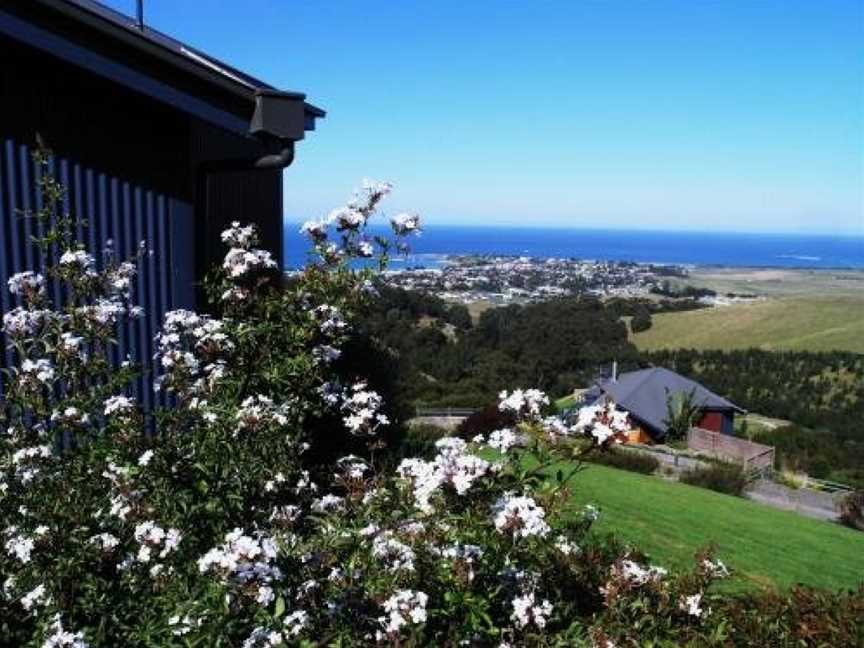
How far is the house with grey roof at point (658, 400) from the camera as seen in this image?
3716 cm

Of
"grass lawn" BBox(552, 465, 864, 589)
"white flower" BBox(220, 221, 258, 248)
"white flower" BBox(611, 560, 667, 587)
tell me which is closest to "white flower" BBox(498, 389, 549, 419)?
"white flower" BBox(611, 560, 667, 587)

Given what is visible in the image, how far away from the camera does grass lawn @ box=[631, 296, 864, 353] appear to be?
3383 inches

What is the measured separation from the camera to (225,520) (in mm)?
3178

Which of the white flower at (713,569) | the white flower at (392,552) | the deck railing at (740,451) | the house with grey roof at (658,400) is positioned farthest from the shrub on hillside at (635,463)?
the white flower at (392,552)

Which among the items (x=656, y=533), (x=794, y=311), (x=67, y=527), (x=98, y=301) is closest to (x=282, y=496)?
(x=67, y=527)

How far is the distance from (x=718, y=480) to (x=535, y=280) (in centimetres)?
10972

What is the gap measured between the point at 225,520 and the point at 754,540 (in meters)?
10.4

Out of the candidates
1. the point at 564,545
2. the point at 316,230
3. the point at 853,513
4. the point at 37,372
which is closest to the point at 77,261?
the point at 37,372

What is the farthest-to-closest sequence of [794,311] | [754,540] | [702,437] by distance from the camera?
[794,311], [702,437], [754,540]

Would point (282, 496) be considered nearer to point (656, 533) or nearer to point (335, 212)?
point (335, 212)

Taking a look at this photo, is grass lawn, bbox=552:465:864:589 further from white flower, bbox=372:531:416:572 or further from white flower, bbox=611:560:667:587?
white flower, bbox=372:531:416:572

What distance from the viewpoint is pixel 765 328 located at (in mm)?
93688

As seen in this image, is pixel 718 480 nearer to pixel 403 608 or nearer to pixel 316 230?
pixel 316 230

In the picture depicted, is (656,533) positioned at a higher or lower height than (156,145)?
lower
